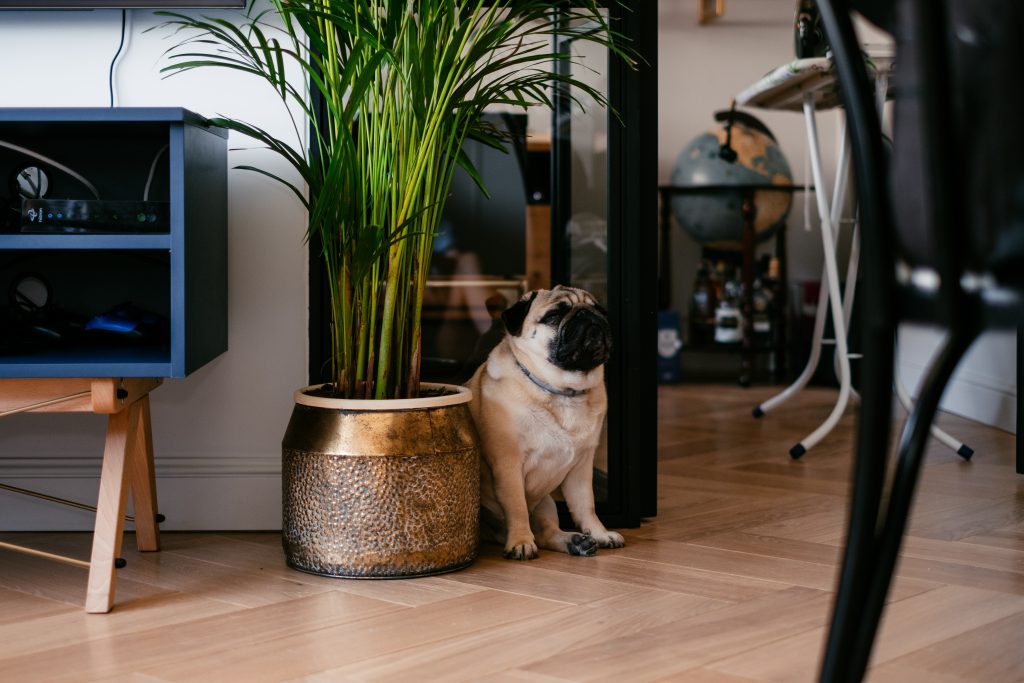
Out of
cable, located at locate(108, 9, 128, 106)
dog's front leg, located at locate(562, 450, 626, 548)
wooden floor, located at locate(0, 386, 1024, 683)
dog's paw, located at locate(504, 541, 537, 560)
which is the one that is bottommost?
wooden floor, located at locate(0, 386, 1024, 683)

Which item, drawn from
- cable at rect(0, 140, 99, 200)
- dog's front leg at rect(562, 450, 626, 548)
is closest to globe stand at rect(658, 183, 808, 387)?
dog's front leg at rect(562, 450, 626, 548)

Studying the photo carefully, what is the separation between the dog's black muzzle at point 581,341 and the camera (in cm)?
177

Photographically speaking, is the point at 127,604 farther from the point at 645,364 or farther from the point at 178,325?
the point at 645,364

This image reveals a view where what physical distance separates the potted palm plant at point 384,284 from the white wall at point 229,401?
241 mm

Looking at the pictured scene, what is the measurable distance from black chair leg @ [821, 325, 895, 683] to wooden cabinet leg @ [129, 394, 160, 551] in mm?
Answer: 1344

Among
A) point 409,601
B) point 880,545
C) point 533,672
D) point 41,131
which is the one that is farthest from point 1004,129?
point 41,131

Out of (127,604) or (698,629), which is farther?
(127,604)

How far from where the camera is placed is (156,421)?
198cm

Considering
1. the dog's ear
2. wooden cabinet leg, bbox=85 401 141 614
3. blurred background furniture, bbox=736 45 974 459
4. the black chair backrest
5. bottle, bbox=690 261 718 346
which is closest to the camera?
the black chair backrest

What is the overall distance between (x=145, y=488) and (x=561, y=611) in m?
0.76

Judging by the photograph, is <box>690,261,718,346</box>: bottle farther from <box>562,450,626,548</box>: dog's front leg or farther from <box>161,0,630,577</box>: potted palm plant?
<box>161,0,630,577</box>: potted palm plant

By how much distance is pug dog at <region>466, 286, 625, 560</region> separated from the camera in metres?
1.79

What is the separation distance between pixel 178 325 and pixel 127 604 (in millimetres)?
401

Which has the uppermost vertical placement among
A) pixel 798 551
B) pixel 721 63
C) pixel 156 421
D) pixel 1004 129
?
pixel 721 63
